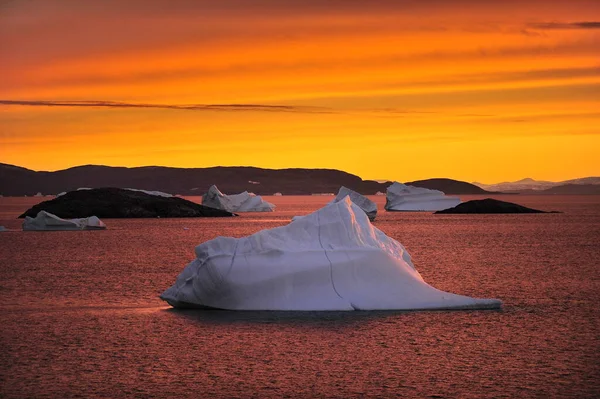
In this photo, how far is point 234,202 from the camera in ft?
413

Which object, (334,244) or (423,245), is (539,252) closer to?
(423,245)

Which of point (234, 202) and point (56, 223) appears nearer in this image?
point (56, 223)

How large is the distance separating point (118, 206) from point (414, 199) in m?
39.3

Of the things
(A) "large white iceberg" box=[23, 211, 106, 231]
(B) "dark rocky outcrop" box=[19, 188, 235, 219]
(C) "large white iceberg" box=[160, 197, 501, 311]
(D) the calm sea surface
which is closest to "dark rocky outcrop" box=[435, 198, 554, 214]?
(B) "dark rocky outcrop" box=[19, 188, 235, 219]

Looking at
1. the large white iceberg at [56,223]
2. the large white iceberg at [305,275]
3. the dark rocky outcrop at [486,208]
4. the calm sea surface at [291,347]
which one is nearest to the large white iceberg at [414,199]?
the dark rocky outcrop at [486,208]

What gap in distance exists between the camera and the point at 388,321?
68.9 feet

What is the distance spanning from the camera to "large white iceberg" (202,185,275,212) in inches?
4574

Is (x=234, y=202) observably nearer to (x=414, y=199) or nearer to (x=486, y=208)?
(x=414, y=199)

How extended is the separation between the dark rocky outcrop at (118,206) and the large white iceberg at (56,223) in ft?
62.6

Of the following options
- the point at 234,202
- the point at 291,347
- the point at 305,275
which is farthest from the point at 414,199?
the point at 291,347

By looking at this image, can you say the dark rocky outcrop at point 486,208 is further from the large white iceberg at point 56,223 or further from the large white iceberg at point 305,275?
the large white iceberg at point 305,275

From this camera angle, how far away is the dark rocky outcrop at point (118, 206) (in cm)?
9912

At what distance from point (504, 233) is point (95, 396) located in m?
61.0

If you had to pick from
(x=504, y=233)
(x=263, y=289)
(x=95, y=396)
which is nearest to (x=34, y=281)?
→ (x=263, y=289)
